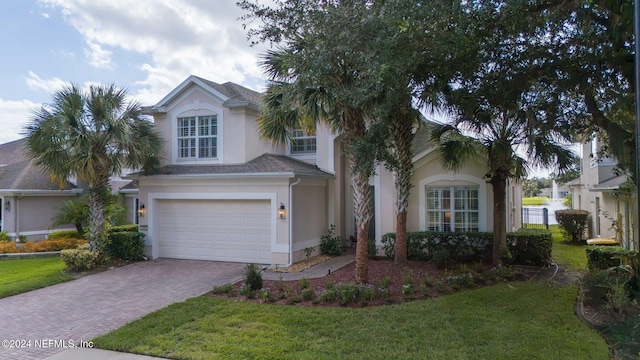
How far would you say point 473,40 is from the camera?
7.36 metres

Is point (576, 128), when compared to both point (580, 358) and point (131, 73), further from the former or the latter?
point (131, 73)

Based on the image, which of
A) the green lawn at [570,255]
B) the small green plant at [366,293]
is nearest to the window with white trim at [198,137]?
the small green plant at [366,293]

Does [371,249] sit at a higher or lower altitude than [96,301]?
higher

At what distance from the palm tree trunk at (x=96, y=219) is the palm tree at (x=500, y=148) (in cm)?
1171

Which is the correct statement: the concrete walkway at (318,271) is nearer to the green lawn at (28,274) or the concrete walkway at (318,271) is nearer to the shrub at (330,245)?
the shrub at (330,245)

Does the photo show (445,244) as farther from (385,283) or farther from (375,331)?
(375,331)

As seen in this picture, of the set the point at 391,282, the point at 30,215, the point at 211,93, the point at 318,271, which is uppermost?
the point at 211,93

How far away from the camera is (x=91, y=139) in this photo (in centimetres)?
1241

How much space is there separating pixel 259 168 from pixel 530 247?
9575 mm

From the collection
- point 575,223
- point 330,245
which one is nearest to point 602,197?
point 575,223

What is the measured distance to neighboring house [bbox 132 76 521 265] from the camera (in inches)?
510

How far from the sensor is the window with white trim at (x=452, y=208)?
13234 mm

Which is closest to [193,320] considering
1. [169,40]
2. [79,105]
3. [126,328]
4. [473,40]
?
[126,328]

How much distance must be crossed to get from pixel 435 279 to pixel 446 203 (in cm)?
448
